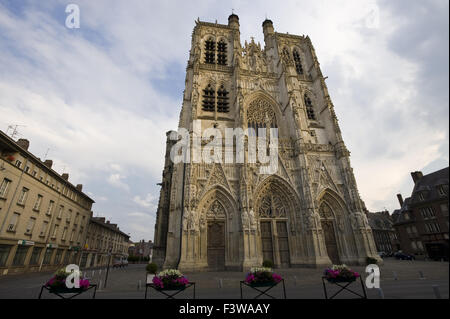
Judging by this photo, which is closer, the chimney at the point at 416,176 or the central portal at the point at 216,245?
the central portal at the point at 216,245

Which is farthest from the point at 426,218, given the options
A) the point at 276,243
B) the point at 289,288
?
the point at 289,288

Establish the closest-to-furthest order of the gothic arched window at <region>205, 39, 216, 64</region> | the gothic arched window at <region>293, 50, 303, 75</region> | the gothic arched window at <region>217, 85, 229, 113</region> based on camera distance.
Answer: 1. the gothic arched window at <region>217, 85, 229, 113</region>
2. the gothic arched window at <region>205, 39, 216, 64</region>
3. the gothic arched window at <region>293, 50, 303, 75</region>

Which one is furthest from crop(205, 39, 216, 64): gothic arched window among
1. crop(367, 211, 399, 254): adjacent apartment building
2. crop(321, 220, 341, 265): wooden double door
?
crop(367, 211, 399, 254): adjacent apartment building

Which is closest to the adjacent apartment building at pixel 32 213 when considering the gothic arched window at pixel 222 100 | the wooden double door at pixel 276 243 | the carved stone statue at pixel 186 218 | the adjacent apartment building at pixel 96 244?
the adjacent apartment building at pixel 96 244

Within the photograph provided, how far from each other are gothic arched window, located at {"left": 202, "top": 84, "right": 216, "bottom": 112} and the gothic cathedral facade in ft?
0.38

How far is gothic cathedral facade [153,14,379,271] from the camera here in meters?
17.2

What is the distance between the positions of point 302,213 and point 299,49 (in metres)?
26.1

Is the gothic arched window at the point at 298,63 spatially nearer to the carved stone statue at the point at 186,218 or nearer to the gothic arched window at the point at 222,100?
the gothic arched window at the point at 222,100

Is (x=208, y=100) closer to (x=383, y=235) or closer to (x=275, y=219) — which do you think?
(x=275, y=219)

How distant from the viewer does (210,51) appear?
2917cm

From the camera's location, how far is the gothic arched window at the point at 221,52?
29.2m

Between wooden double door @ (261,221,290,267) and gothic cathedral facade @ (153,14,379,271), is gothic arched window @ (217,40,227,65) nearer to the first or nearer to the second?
gothic cathedral facade @ (153,14,379,271)

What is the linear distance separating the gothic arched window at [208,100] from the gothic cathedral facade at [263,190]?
12 cm
